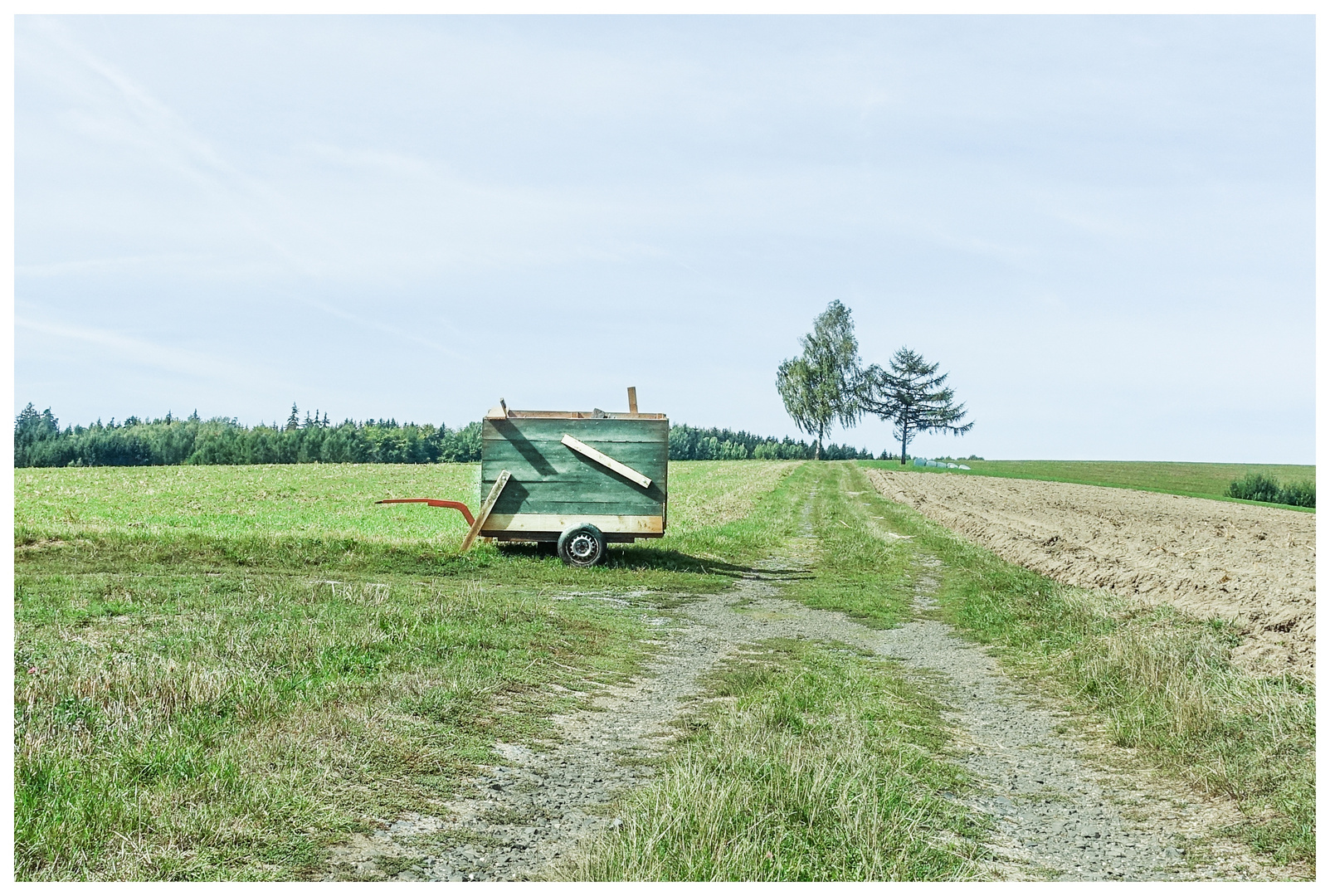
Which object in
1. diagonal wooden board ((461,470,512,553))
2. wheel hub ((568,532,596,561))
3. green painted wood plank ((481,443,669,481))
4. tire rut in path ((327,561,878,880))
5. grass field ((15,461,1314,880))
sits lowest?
tire rut in path ((327,561,878,880))

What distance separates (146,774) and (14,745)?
1.04m

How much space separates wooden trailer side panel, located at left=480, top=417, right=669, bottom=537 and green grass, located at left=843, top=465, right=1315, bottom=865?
5265 mm

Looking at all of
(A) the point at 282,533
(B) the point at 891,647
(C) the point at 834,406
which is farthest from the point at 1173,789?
(C) the point at 834,406

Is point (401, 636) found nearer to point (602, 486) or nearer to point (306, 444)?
point (602, 486)

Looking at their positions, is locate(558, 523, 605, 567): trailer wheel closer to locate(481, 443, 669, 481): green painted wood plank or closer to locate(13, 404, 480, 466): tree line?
locate(481, 443, 669, 481): green painted wood plank

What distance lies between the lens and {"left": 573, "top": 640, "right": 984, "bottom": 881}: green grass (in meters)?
4.61

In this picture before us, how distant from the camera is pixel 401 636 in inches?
383

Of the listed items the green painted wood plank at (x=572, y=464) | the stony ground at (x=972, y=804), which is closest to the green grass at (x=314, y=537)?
the green painted wood plank at (x=572, y=464)

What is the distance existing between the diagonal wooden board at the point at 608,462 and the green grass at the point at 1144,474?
1927 inches

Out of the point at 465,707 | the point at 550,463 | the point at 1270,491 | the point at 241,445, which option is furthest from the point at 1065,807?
the point at 241,445

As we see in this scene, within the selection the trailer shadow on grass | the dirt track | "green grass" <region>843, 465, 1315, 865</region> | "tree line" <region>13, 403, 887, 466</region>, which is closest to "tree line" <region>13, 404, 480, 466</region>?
"tree line" <region>13, 403, 887, 466</region>

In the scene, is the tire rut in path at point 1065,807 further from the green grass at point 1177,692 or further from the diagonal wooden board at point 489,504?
the diagonal wooden board at point 489,504

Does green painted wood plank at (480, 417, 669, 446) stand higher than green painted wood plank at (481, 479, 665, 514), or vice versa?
green painted wood plank at (480, 417, 669, 446)

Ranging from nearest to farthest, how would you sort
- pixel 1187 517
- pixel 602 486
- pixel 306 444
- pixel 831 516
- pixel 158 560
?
pixel 158 560 < pixel 602 486 < pixel 831 516 < pixel 1187 517 < pixel 306 444
